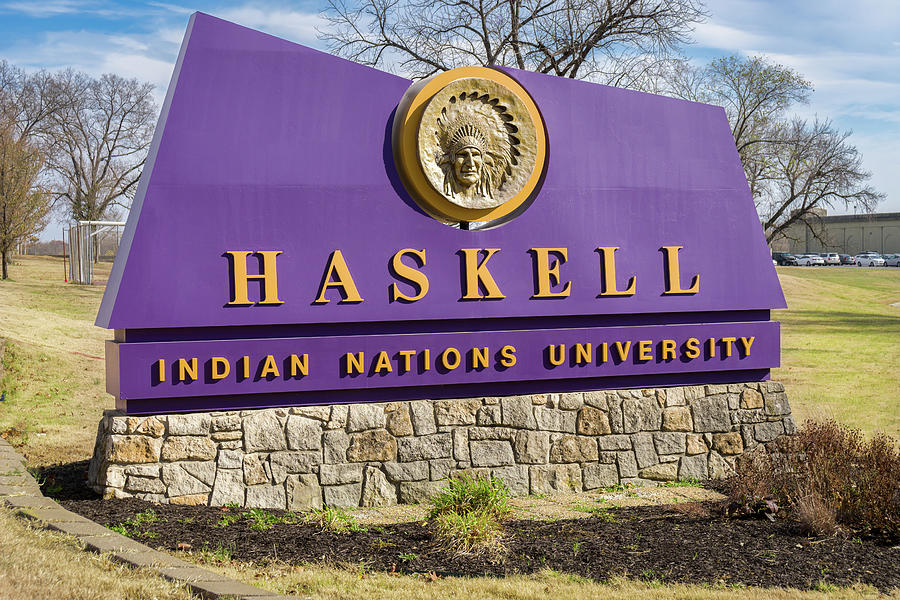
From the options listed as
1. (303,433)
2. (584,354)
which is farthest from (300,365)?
(584,354)

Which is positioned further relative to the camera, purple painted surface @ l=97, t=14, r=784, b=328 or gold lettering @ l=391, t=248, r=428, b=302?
gold lettering @ l=391, t=248, r=428, b=302

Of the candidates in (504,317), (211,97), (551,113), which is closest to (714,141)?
(551,113)

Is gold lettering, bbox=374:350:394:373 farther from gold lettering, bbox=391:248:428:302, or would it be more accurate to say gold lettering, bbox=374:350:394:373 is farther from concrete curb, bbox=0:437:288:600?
concrete curb, bbox=0:437:288:600

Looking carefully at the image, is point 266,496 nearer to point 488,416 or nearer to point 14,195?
point 488,416

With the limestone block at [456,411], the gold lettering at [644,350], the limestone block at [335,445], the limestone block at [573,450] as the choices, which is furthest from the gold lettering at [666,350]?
the limestone block at [335,445]

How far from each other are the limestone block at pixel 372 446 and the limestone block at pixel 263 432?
67 cm

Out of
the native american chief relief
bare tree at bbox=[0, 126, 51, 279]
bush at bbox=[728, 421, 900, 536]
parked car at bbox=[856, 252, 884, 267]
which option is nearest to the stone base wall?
bush at bbox=[728, 421, 900, 536]

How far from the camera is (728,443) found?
945 centimetres

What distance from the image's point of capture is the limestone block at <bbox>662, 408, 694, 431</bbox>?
923cm

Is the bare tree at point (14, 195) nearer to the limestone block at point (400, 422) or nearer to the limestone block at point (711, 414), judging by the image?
the limestone block at point (400, 422)

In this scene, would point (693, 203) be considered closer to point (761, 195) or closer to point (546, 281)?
point (546, 281)

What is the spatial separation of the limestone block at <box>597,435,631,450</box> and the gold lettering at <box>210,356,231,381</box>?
402 cm

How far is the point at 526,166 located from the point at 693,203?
2.14m

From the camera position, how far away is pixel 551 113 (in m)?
8.88
